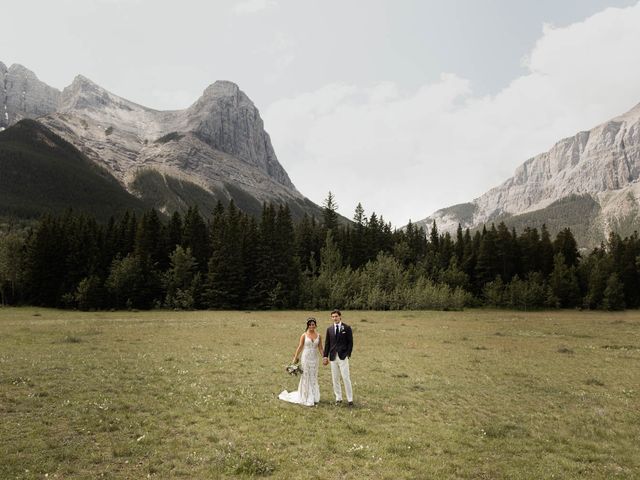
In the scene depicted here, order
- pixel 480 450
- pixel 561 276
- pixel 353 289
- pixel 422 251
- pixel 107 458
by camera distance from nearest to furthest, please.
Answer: pixel 107 458 < pixel 480 450 < pixel 353 289 < pixel 561 276 < pixel 422 251

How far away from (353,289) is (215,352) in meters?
63.5

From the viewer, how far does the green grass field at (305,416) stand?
12000 millimetres

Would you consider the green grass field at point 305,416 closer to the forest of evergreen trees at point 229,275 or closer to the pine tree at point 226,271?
the pine tree at point 226,271

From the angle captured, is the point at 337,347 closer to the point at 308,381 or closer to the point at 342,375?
the point at 342,375

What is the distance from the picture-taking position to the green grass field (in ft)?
39.4

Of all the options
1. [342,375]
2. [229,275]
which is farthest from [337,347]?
[229,275]

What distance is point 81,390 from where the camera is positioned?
63.8 ft

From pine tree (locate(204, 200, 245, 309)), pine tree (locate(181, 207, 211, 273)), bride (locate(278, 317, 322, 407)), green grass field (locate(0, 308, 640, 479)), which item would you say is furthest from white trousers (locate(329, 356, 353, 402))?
pine tree (locate(181, 207, 211, 273))

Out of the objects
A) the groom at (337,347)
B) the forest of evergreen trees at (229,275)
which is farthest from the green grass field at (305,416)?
the forest of evergreen trees at (229,275)

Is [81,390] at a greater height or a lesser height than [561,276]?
lesser

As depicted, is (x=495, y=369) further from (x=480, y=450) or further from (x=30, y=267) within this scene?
(x=30, y=267)

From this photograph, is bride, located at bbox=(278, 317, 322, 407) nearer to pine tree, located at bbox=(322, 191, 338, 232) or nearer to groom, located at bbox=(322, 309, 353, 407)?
groom, located at bbox=(322, 309, 353, 407)

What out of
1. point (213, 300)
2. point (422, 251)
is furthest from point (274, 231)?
point (422, 251)

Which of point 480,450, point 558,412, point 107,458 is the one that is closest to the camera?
point 107,458
